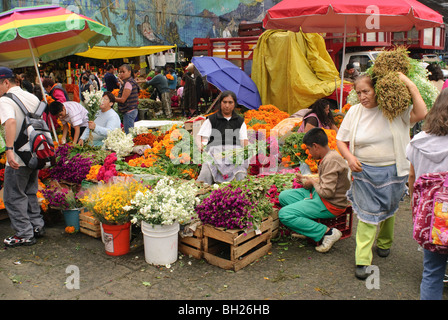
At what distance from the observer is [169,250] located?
13.4ft

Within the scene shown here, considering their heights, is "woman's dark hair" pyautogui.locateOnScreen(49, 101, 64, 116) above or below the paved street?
above

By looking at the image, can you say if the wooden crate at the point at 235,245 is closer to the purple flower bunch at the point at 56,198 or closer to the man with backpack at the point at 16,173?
the purple flower bunch at the point at 56,198

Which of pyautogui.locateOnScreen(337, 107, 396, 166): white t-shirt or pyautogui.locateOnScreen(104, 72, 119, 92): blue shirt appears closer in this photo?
pyautogui.locateOnScreen(337, 107, 396, 166): white t-shirt

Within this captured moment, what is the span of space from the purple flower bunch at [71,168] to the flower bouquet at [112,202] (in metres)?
1.32

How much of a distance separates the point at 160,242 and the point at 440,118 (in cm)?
275

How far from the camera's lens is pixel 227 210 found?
3986mm

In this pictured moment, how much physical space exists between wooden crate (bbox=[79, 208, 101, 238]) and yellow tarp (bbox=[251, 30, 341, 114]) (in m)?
6.39

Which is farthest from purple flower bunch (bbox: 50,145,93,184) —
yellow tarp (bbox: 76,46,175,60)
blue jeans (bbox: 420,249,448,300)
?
yellow tarp (bbox: 76,46,175,60)

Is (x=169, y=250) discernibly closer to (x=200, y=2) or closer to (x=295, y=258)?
(x=295, y=258)

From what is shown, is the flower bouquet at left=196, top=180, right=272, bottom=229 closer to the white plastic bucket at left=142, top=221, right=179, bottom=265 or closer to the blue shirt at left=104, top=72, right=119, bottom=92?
the white plastic bucket at left=142, top=221, right=179, bottom=265

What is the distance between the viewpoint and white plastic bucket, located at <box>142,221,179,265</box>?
403 cm

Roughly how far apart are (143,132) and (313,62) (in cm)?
499
